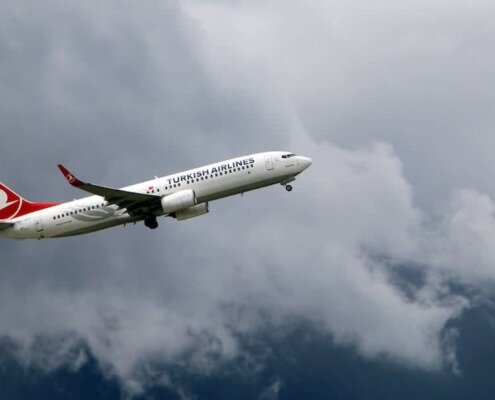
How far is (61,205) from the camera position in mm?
118812

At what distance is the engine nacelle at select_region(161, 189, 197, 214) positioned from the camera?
367 ft

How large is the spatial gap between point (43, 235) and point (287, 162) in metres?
28.8

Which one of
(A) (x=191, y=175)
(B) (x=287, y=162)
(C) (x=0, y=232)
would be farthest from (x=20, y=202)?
(B) (x=287, y=162)

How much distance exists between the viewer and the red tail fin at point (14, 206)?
398 feet

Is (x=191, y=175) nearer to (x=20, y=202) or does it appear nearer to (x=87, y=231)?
(x=87, y=231)

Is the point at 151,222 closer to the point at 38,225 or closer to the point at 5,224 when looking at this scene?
the point at 38,225

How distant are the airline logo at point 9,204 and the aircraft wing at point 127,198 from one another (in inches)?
568

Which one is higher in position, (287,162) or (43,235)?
(287,162)

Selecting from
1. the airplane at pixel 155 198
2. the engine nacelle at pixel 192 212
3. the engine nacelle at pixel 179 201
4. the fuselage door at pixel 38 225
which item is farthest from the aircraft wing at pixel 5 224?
Answer: the engine nacelle at pixel 192 212

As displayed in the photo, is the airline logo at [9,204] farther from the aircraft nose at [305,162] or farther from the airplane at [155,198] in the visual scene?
the aircraft nose at [305,162]

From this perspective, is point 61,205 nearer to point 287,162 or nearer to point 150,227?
point 150,227

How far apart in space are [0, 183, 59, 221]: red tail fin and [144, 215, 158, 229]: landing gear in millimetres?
11126

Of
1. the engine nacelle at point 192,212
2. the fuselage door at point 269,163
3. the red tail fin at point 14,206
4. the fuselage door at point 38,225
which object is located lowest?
the fuselage door at point 38,225

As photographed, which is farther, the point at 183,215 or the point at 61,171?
the point at 183,215
